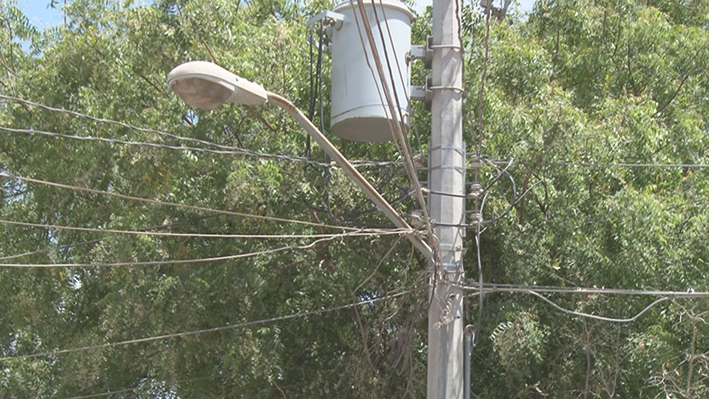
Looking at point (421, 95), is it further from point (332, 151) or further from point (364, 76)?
point (332, 151)

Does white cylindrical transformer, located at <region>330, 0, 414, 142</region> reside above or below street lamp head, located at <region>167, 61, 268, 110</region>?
above

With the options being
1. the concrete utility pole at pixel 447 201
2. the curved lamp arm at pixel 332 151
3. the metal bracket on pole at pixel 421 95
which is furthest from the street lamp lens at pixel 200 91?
the metal bracket on pole at pixel 421 95

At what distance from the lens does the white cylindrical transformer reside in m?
8.70

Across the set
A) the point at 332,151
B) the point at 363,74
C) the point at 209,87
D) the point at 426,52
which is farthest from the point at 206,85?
the point at 426,52

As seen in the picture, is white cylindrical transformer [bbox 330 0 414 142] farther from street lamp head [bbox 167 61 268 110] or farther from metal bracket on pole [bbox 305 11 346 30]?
street lamp head [bbox 167 61 268 110]

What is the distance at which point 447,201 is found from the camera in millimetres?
8359

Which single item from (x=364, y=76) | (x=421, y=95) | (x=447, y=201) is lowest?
(x=447, y=201)

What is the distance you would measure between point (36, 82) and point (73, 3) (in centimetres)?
179

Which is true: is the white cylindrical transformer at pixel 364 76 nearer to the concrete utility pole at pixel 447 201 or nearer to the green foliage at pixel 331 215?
the concrete utility pole at pixel 447 201

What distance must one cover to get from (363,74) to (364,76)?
0.06 feet

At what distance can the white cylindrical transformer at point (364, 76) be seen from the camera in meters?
8.70

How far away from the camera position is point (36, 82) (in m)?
12.6

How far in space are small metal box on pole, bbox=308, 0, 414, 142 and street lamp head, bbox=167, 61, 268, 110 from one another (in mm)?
2518

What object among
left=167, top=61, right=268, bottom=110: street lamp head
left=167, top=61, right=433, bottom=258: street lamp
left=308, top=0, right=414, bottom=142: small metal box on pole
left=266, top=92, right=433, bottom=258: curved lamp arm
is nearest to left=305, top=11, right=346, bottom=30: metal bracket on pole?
left=308, top=0, right=414, bottom=142: small metal box on pole
